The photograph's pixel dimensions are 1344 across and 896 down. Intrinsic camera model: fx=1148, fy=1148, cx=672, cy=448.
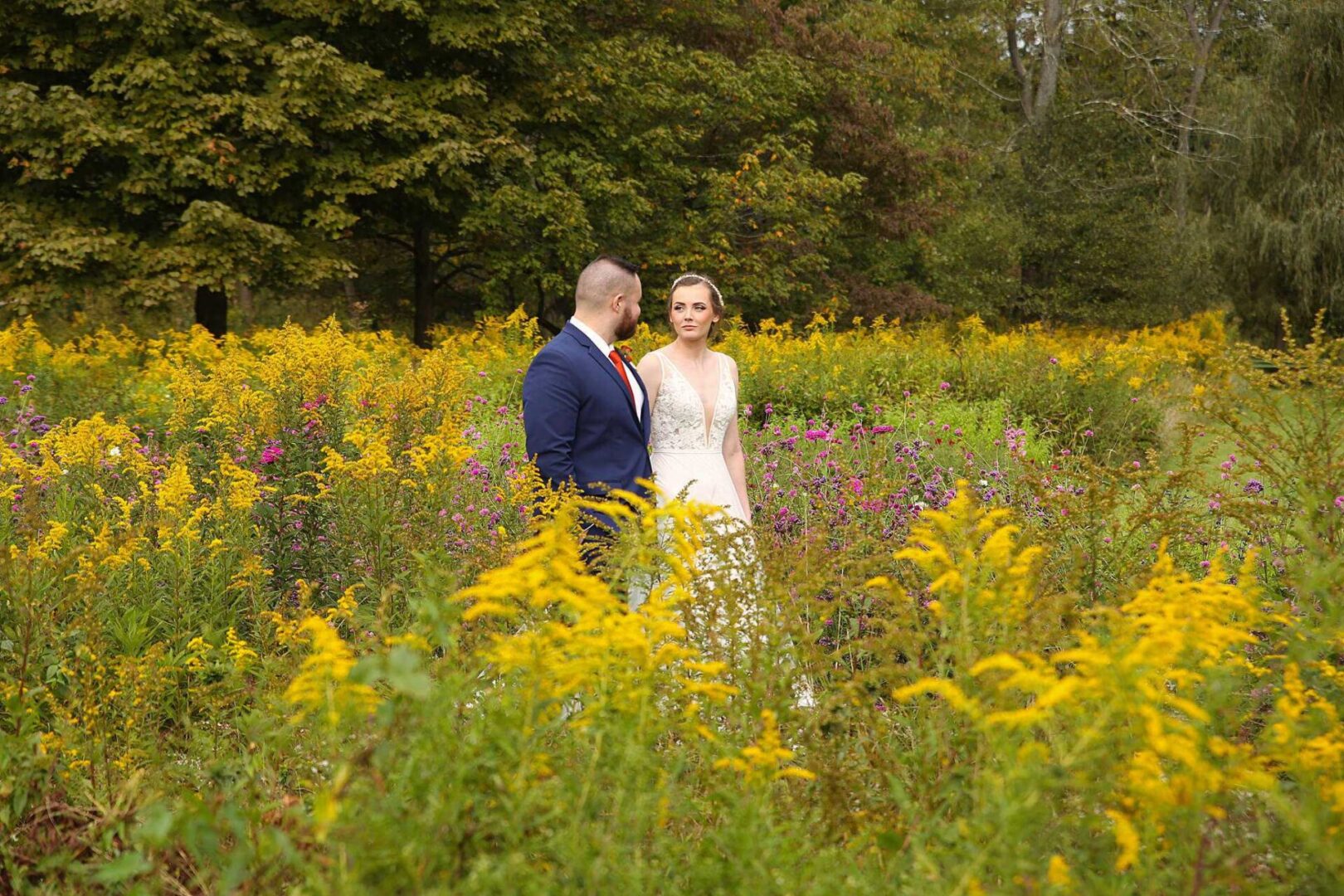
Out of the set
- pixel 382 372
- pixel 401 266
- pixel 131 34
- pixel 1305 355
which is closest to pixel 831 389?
pixel 382 372

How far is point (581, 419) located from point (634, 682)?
2.13 metres

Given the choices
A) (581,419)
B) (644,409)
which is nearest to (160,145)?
(644,409)

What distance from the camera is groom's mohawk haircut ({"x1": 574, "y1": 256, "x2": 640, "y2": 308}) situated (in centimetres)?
447

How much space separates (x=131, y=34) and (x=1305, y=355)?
1477cm

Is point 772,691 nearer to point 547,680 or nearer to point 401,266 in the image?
point 547,680

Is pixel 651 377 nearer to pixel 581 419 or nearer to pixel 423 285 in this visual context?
pixel 581 419

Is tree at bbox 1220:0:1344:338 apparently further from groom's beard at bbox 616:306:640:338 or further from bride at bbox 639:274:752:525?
groom's beard at bbox 616:306:640:338

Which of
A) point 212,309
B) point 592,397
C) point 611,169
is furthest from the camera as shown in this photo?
point 611,169

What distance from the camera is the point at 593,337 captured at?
14.7 feet

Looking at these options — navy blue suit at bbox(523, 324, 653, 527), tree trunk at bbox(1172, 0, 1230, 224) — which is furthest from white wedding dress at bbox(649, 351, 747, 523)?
tree trunk at bbox(1172, 0, 1230, 224)

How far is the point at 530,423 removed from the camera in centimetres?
431

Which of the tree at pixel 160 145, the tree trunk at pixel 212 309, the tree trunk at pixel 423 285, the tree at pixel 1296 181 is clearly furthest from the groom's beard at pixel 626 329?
the tree at pixel 1296 181

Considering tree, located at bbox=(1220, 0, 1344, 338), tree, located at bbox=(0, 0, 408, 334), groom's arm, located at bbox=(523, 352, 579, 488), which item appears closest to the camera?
groom's arm, located at bbox=(523, 352, 579, 488)

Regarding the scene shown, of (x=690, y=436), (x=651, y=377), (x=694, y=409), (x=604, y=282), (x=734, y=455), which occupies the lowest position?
(x=734, y=455)
